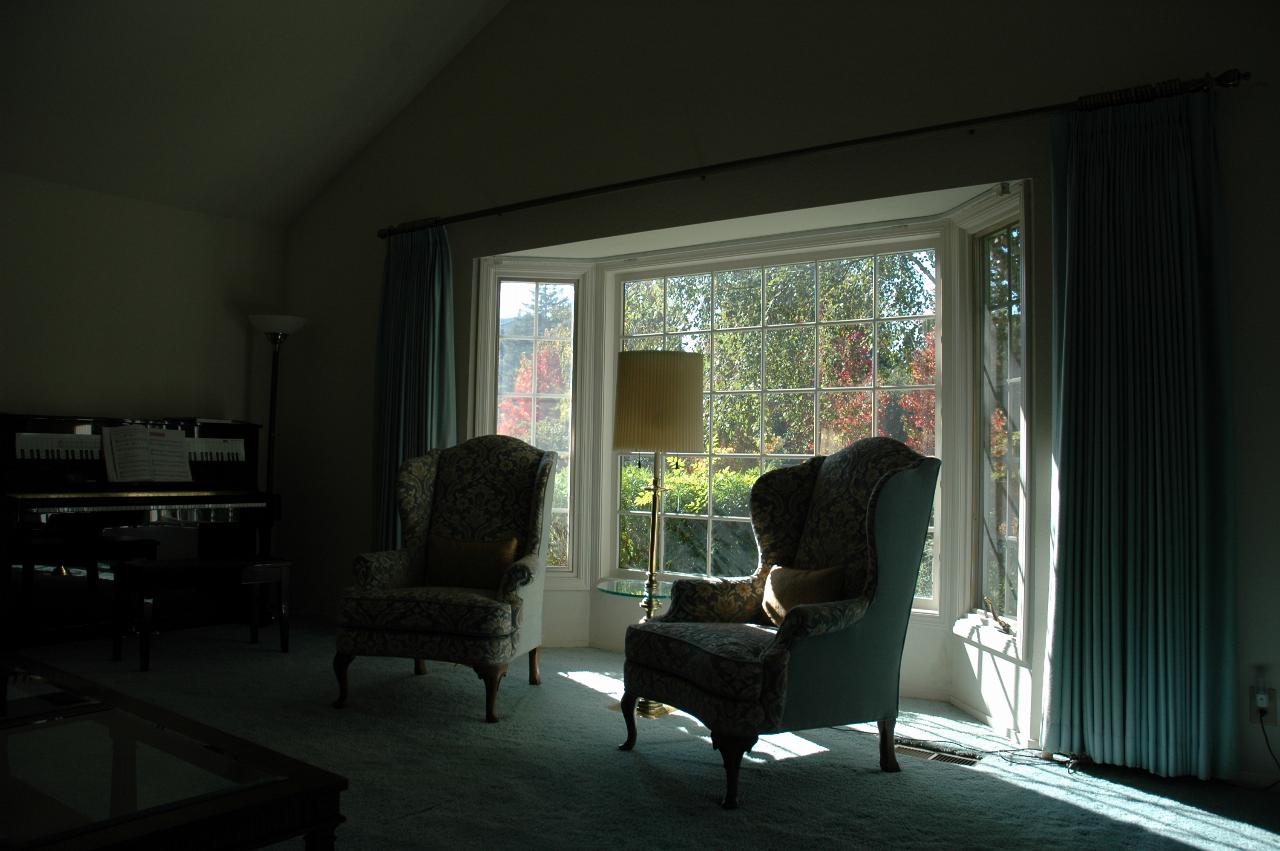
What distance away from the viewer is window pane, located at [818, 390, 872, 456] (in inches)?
168

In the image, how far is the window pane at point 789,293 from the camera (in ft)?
14.7

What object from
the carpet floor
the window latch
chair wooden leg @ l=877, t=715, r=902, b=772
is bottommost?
the carpet floor

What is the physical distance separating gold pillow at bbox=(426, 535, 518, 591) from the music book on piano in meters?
1.75

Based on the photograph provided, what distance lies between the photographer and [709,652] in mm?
2805

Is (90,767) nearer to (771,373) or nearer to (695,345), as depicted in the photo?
(771,373)

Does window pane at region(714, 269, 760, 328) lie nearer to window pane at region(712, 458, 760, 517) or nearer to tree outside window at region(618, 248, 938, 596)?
tree outside window at region(618, 248, 938, 596)

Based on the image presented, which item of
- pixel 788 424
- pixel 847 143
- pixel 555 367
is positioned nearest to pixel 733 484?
pixel 788 424

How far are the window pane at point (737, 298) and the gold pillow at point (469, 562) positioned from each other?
1.58 metres

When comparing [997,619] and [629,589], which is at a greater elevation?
[629,589]

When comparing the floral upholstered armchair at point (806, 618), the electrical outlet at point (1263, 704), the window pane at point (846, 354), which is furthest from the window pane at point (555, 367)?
the electrical outlet at point (1263, 704)

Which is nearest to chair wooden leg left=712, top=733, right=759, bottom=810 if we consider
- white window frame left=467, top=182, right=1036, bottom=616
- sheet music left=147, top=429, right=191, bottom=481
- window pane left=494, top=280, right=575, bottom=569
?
white window frame left=467, top=182, right=1036, bottom=616

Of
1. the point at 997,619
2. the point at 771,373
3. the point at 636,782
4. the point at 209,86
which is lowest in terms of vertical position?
the point at 636,782

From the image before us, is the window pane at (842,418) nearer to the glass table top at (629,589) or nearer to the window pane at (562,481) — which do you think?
the glass table top at (629,589)

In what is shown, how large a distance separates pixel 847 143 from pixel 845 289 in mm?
855
